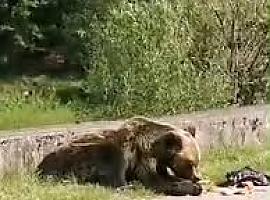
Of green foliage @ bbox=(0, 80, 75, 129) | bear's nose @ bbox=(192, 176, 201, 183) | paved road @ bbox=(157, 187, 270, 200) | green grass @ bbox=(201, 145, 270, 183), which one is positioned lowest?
green foliage @ bbox=(0, 80, 75, 129)

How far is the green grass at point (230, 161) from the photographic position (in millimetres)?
7532

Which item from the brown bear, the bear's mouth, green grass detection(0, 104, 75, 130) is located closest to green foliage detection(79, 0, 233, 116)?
green grass detection(0, 104, 75, 130)

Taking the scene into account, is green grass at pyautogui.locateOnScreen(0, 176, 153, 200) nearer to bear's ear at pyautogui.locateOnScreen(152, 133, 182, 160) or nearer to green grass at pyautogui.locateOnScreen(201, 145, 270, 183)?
bear's ear at pyautogui.locateOnScreen(152, 133, 182, 160)

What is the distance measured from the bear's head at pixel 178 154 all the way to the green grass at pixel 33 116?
23.2 ft

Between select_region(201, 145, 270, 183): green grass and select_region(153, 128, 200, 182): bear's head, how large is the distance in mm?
386

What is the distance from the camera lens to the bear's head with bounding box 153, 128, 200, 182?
694 cm

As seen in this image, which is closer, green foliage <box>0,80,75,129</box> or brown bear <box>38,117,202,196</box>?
brown bear <box>38,117,202,196</box>

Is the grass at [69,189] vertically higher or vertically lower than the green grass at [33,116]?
higher

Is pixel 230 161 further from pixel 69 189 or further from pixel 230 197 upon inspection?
pixel 69 189

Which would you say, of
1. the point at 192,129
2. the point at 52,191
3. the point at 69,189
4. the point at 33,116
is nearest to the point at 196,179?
the point at 69,189

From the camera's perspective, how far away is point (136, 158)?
7102mm

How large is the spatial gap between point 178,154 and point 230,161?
131 centimetres

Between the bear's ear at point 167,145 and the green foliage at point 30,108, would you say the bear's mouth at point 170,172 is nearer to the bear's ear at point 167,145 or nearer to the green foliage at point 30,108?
the bear's ear at point 167,145

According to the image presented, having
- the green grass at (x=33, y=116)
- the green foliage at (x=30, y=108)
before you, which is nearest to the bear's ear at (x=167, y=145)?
the green foliage at (x=30, y=108)
